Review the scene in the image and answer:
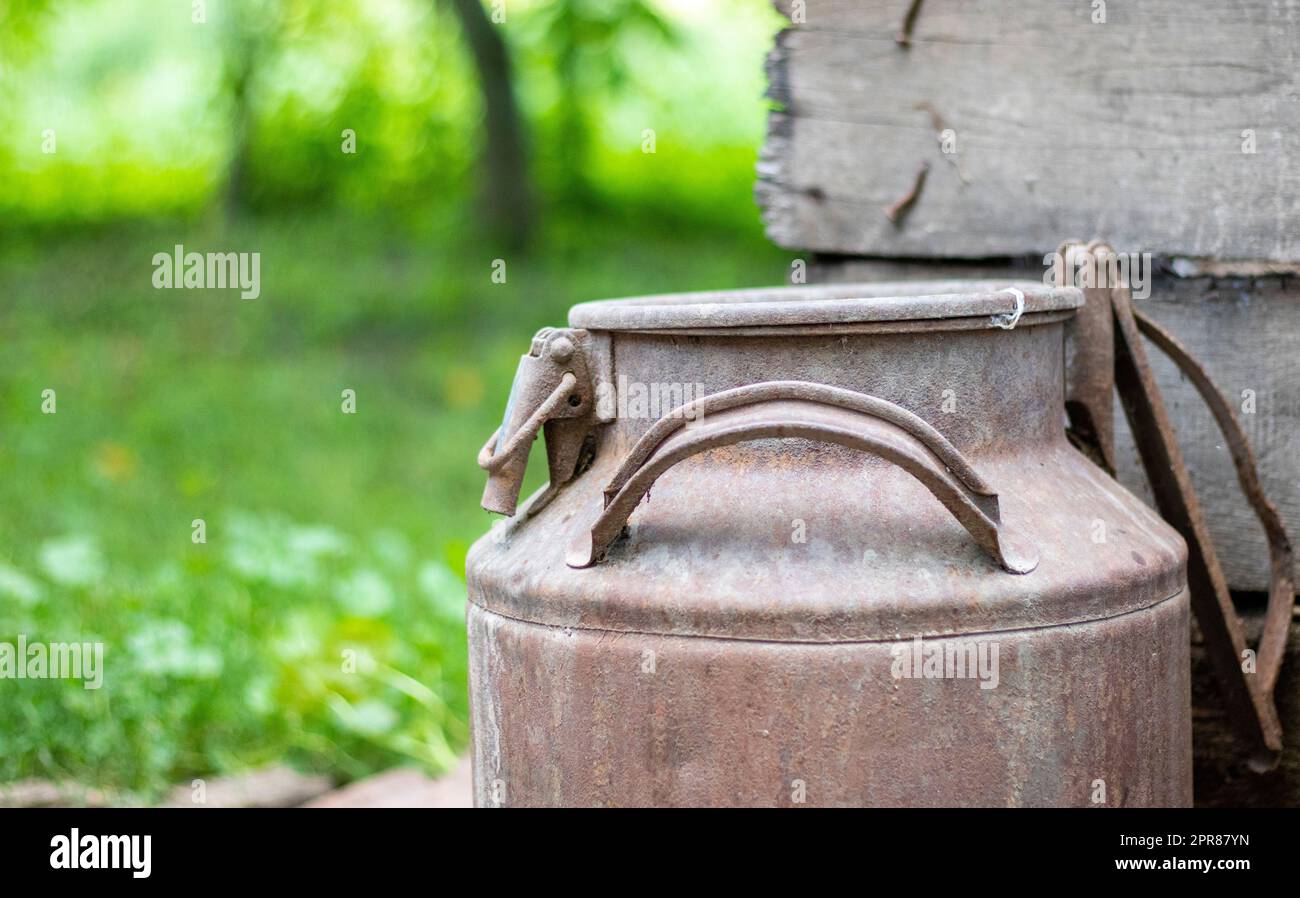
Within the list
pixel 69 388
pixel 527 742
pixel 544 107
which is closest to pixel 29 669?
pixel 527 742

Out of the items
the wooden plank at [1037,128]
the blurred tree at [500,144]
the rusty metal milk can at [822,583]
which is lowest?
the rusty metal milk can at [822,583]

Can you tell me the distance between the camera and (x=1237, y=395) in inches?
102

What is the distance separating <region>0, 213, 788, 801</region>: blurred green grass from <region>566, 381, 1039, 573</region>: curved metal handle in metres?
1.79

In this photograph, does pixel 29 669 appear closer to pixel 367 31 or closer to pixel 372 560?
pixel 372 560

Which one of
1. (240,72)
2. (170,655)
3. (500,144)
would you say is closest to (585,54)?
(500,144)

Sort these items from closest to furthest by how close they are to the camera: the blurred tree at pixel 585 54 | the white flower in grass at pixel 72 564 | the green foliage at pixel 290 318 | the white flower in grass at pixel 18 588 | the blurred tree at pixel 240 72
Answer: the green foliage at pixel 290 318 → the white flower in grass at pixel 18 588 → the white flower in grass at pixel 72 564 → the blurred tree at pixel 585 54 → the blurred tree at pixel 240 72

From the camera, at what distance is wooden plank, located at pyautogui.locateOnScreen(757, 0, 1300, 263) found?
8.13 feet

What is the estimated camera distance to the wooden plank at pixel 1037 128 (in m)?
2.48

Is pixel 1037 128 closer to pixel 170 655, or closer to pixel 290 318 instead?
pixel 170 655

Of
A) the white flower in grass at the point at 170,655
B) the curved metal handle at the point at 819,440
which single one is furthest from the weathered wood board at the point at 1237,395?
the white flower in grass at the point at 170,655

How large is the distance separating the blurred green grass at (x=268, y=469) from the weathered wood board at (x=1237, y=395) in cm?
184

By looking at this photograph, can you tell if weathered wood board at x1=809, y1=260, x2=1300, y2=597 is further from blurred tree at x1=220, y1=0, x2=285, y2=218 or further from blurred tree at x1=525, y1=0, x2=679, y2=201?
blurred tree at x1=220, y1=0, x2=285, y2=218

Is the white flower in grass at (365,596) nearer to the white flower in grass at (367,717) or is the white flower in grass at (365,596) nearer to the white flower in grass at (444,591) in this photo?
the white flower in grass at (444,591)

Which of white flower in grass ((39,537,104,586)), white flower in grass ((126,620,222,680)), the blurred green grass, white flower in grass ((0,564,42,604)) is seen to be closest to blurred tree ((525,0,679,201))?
the blurred green grass
